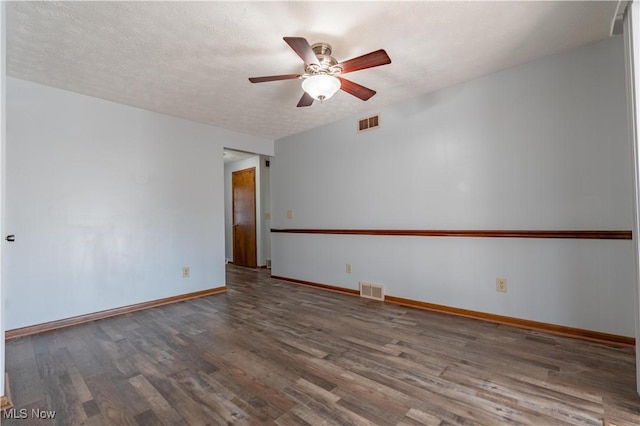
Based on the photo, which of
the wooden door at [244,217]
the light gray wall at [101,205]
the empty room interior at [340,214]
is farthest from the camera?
the wooden door at [244,217]


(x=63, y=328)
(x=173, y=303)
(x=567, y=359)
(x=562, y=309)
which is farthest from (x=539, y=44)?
(x=63, y=328)

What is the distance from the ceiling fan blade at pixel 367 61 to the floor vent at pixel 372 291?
246cm

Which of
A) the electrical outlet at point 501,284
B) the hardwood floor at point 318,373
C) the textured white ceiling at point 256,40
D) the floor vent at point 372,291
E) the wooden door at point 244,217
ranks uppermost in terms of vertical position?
the textured white ceiling at point 256,40

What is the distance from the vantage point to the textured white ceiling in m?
1.81

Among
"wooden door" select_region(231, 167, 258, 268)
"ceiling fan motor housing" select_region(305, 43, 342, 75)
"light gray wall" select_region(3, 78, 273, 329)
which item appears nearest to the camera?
"ceiling fan motor housing" select_region(305, 43, 342, 75)

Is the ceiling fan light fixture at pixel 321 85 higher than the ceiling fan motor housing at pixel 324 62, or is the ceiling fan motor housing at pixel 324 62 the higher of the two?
the ceiling fan motor housing at pixel 324 62

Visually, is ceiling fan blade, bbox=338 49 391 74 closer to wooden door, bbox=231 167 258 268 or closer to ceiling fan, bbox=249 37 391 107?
ceiling fan, bbox=249 37 391 107

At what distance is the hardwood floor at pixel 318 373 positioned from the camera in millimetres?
1457

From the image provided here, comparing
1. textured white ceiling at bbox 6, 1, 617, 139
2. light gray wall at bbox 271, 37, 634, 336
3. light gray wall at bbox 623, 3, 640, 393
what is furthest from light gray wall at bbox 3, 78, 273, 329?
light gray wall at bbox 623, 3, 640, 393

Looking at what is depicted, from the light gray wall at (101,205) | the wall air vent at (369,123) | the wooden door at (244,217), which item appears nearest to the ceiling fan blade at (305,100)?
the wall air vent at (369,123)

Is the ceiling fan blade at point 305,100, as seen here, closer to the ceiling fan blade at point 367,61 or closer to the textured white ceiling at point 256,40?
the textured white ceiling at point 256,40

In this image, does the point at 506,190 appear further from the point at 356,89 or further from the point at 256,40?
the point at 256,40

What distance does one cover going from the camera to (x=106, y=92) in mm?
2898

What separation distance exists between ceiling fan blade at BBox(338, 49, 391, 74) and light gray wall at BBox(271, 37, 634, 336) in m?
1.42
